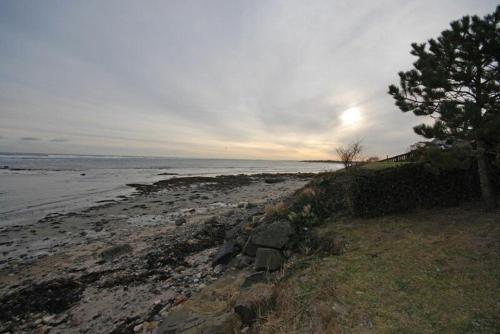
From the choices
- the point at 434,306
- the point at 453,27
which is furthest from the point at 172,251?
the point at 453,27

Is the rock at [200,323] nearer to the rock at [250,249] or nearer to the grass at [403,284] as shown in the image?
the grass at [403,284]

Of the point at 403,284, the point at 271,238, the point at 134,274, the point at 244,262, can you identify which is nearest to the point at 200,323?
the point at 244,262

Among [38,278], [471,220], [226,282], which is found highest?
[471,220]

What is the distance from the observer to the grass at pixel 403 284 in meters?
3.32

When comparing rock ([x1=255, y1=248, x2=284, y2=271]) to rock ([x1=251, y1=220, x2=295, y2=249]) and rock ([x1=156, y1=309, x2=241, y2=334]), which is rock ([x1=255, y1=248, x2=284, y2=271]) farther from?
rock ([x1=156, y1=309, x2=241, y2=334])

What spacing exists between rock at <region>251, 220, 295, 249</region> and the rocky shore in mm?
27

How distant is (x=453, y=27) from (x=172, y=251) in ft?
35.2

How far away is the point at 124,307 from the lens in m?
5.51

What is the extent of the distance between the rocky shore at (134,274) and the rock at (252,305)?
16mm

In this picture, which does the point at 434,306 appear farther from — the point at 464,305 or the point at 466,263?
the point at 466,263

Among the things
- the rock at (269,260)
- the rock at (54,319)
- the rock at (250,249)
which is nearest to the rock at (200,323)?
the rock at (269,260)

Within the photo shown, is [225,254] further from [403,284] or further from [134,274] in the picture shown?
[403,284]

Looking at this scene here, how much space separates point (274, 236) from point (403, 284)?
3.21 m

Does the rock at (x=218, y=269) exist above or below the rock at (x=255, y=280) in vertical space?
below
